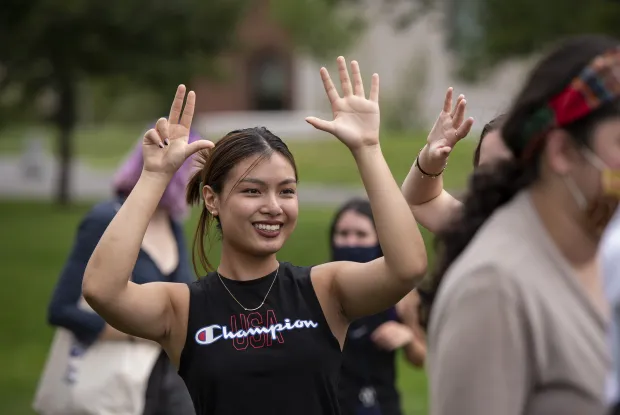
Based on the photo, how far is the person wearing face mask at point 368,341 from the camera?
245 inches

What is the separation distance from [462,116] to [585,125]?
4.94 ft

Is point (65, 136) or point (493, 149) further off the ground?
point (65, 136)

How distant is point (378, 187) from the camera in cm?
379

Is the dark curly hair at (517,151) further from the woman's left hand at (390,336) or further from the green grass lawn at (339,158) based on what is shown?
the green grass lawn at (339,158)

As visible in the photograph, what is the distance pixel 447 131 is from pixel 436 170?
0.46ft

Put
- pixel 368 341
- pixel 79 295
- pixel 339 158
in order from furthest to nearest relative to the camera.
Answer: pixel 339 158
pixel 368 341
pixel 79 295

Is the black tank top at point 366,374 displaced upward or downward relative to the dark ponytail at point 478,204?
upward

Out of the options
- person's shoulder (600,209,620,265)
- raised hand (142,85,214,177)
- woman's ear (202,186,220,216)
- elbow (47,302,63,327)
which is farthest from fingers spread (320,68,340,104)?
elbow (47,302,63,327)

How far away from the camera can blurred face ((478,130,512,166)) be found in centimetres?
308

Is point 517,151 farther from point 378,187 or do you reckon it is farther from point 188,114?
Result: point 188,114

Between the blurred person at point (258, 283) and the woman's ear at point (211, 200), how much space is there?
1 centimetres

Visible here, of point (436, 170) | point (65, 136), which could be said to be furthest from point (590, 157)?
point (65, 136)

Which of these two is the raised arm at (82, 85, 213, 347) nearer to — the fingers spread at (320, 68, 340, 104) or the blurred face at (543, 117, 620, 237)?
the fingers spread at (320, 68, 340, 104)

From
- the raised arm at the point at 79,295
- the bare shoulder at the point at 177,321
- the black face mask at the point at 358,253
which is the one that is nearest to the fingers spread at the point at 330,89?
the bare shoulder at the point at 177,321
